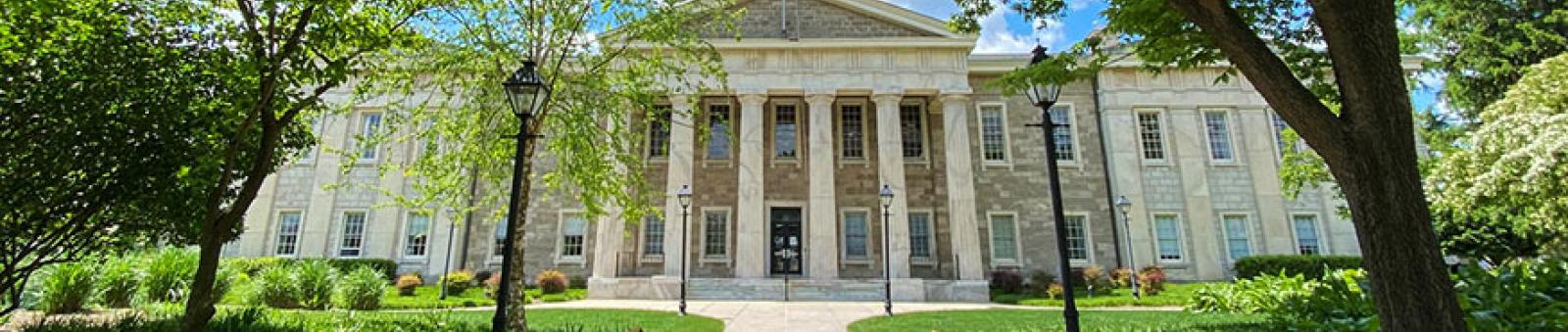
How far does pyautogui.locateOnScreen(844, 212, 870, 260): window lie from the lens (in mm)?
20000

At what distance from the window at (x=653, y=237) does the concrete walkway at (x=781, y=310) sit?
3.22 metres

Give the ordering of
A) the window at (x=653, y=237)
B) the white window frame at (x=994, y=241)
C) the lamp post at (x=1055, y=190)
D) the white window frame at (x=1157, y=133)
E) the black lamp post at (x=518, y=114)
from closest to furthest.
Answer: the black lamp post at (x=518, y=114)
the lamp post at (x=1055, y=190)
the window at (x=653, y=237)
the white window frame at (x=994, y=241)
the white window frame at (x=1157, y=133)

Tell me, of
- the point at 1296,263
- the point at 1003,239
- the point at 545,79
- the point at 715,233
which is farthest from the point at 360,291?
the point at 1296,263

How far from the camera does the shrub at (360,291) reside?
11625 millimetres

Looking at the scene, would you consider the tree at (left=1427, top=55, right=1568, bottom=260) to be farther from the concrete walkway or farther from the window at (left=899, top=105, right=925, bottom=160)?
the window at (left=899, top=105, right=925, bottom=160)

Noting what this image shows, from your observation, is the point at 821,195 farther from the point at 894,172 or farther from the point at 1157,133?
the point at 1157,133

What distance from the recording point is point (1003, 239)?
20.7 m

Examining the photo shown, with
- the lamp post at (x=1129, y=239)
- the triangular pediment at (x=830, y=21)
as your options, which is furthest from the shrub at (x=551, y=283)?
the lamp post at (x=1129, y=239)

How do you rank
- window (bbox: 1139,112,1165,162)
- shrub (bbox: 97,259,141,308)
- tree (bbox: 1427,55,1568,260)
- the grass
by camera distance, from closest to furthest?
1. shrub (bbox: 97,259,141,308)
2. tree (bbox: 1427,55,1568,260)
3. the grass
4. window (bbox: 1139,112,1165,162)

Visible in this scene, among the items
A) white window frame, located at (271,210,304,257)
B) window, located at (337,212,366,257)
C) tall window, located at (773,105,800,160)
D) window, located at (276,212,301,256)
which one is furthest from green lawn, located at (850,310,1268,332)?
window, located at (276,212,301,256)

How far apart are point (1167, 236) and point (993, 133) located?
6.31 meters

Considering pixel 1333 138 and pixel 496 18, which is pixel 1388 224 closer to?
pixel 1333 138

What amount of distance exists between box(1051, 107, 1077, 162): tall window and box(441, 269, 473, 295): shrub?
60.8 ft

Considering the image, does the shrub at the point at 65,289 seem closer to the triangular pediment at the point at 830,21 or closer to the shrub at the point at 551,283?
the shrub at the point at 551,283
